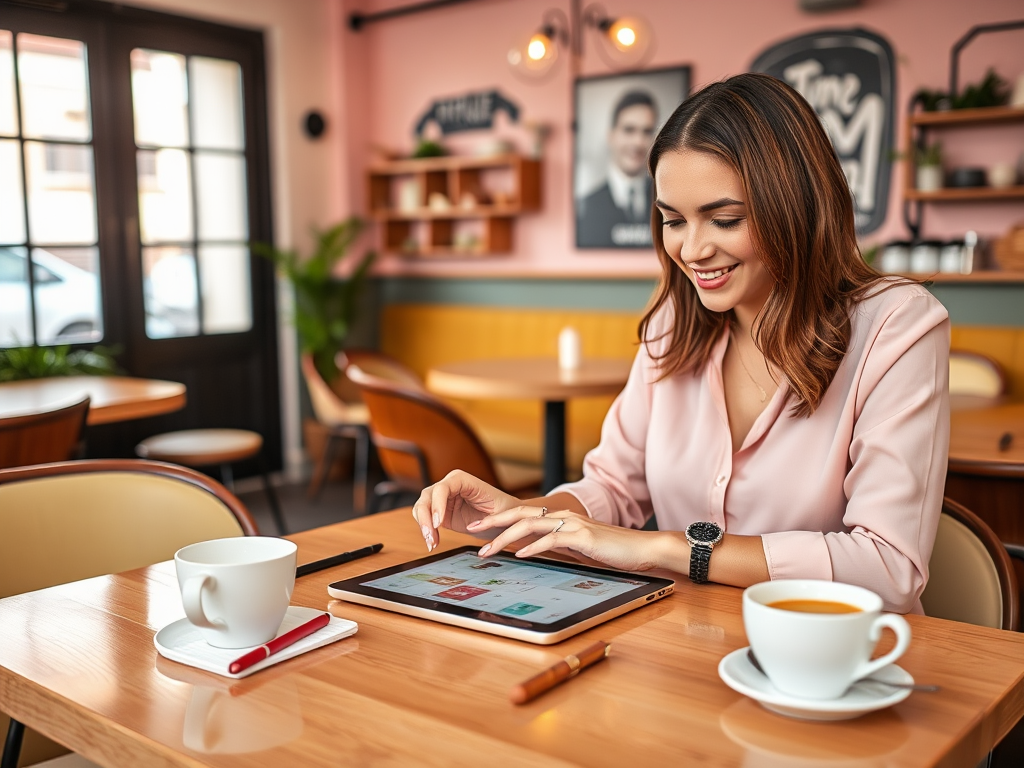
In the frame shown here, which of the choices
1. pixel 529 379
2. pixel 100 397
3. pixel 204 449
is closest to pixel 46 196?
pixel 204 449

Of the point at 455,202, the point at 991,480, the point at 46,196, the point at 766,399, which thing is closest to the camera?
the point at 766,399

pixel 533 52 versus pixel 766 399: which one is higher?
pixel 533 52

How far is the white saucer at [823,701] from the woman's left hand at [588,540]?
0.34 m

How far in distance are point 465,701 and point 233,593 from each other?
0.24 metres

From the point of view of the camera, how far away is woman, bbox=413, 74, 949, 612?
4.10 feet

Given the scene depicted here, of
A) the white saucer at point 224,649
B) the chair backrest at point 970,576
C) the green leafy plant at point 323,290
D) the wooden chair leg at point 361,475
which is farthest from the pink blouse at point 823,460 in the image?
the green leafy plant at point 323,290

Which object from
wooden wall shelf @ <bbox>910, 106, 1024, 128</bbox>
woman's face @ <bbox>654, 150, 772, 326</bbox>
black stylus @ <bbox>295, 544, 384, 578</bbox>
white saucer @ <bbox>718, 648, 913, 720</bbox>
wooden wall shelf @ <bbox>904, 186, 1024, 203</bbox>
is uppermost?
wooden wall shelf @ <bbox>910, 106, 1024, 128</bbox>

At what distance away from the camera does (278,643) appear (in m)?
0.99

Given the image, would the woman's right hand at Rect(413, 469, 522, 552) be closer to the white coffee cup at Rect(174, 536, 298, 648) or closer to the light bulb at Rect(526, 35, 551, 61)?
the white coffee cup at Rect(174, 536, 298, 648)

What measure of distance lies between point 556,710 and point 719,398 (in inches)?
32.5

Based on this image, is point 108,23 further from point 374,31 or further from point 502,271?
point 502,271

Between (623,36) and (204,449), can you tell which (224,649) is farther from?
(623,36)

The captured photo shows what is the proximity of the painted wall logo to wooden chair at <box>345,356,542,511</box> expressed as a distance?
2098 millimetres

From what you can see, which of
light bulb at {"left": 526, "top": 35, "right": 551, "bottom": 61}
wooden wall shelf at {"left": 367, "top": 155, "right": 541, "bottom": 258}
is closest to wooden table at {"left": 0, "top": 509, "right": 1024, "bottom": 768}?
light bulb at {"left": 526, "top": 35, "right": 551, "bottom": 61}
